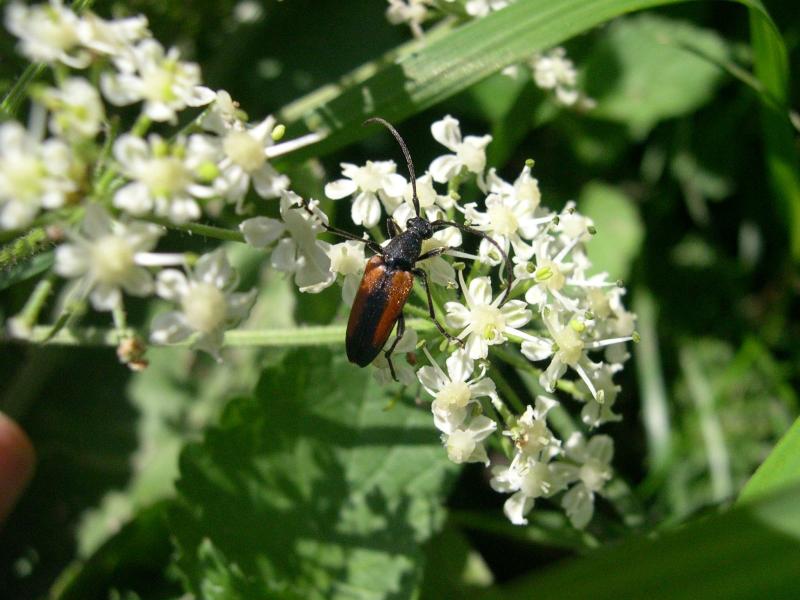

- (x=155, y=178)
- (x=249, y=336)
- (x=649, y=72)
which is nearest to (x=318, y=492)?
(x=249, y=336)

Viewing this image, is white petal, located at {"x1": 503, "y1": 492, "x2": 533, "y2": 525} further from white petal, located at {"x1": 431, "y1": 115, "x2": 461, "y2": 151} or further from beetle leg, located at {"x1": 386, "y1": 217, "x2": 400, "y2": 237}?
white petal, located at {"x1": 431, "y1": 115, "x2": 461, "y2": 151}

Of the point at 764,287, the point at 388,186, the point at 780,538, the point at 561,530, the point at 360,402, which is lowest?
the point at 764,287

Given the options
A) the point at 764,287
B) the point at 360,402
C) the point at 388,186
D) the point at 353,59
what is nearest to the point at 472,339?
the point at 388,186

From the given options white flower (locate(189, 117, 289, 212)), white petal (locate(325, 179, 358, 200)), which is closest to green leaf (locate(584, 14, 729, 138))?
white petal (locate(325, 179, 358, 200))

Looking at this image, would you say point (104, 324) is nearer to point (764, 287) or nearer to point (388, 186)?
point (388, 186)

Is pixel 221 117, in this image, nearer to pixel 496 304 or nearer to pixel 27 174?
pixel 27 174
